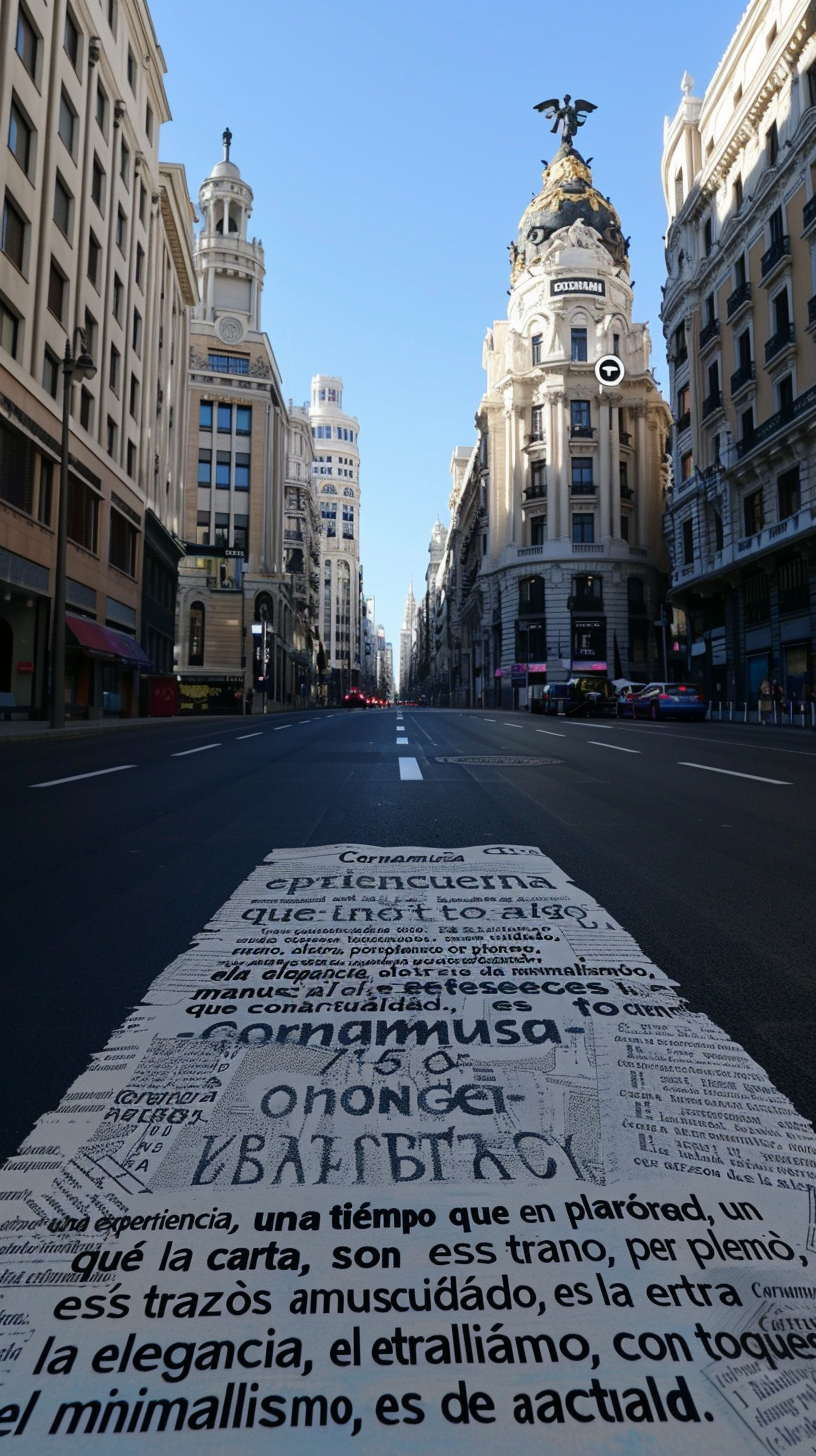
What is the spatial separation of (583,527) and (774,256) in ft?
96.9

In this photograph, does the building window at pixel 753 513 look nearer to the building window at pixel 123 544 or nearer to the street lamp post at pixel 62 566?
the building window at pixel 123 544

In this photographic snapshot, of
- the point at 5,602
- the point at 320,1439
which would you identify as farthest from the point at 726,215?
the point at 320,1439

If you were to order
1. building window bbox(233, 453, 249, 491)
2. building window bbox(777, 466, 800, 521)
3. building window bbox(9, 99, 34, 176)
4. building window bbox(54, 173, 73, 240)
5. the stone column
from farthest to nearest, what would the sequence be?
building window bbox(233, 453, 249, 491), the stone column, building window bbox(777, 466, 800, 521), building window bbox(54, 173, 73, 240), building window bbox(9, 99, 34, 176)

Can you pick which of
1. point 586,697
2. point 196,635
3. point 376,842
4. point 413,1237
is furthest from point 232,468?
point 413,1237

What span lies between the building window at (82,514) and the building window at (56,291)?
487cm

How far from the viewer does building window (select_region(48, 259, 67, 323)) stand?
83.0 feet

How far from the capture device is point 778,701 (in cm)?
3200

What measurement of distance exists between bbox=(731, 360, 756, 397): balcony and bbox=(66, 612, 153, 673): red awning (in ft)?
91.4

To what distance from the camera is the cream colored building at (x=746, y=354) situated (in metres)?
31.2

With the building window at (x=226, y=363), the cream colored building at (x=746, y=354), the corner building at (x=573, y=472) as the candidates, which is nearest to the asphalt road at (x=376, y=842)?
the cream colored building at (x=746, y=354)

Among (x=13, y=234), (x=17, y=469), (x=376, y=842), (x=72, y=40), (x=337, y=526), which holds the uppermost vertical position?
(x=337, y=526)

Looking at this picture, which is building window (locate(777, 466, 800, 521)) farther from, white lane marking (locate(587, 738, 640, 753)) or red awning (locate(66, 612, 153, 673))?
red awning (locate(66, 612, 153, 673))

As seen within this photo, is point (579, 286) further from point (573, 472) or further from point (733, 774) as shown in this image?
point (733, 774)

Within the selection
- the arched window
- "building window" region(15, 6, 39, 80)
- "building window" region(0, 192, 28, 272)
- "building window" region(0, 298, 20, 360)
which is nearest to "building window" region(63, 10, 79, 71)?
"building window" region(15, 6, 39, 80)
